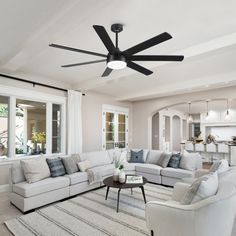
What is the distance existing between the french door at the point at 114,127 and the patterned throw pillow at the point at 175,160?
106 inches

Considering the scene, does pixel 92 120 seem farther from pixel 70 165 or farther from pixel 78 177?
pixel 78 177

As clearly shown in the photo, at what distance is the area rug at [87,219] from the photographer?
2.58 m

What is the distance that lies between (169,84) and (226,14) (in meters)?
3.30

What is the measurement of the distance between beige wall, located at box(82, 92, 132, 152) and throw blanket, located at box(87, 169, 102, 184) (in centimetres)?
185

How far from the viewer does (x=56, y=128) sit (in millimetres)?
5516

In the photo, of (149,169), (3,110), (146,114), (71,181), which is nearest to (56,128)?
(3,110)

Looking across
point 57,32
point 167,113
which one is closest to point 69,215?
point 57,32

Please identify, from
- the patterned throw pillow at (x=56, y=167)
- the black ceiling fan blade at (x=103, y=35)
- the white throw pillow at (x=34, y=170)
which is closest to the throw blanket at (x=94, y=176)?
the patterned throw pillow at (x=56, y=167)

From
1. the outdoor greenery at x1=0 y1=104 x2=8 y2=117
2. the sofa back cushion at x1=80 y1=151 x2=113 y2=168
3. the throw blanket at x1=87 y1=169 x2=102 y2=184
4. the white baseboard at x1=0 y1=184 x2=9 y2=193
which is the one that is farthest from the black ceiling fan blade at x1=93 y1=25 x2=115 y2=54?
the white baseboard at x1=0 y1=184 x2=9 y2=193

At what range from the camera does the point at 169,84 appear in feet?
18.2

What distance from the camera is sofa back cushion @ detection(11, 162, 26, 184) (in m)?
3.50

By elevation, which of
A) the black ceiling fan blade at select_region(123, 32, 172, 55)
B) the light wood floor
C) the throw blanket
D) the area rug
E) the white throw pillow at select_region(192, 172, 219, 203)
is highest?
the black ceiling fan blade at select_region(123, 32, 172, 55)

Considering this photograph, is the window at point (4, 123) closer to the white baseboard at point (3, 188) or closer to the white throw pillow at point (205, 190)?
the white baseboard at point (3, 188)

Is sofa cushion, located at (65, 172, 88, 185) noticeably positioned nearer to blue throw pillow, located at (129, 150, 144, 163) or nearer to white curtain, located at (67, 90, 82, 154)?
white curtain, located at (67, 90, 82, 154)
